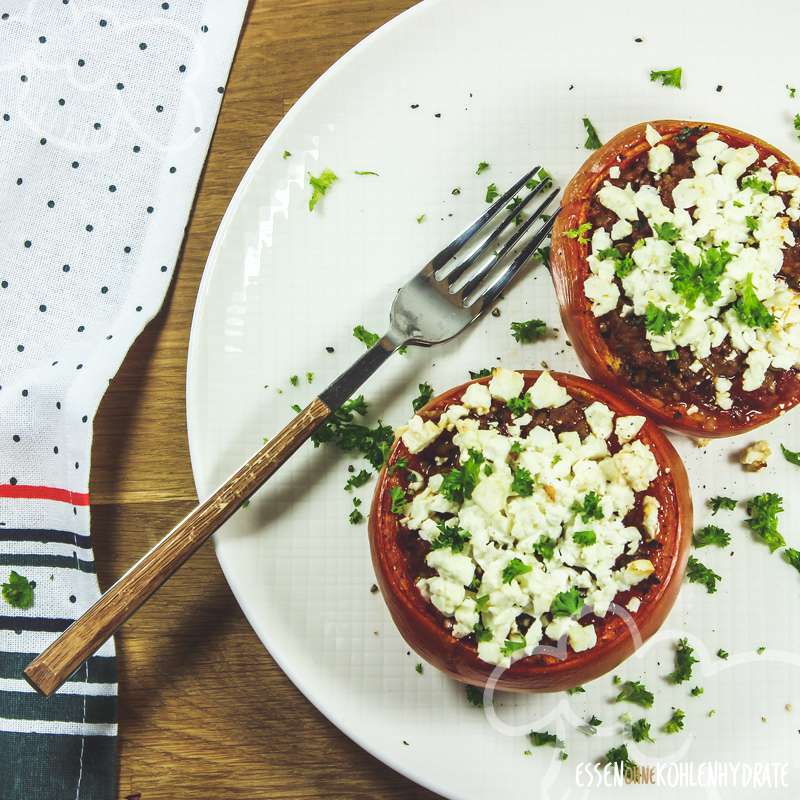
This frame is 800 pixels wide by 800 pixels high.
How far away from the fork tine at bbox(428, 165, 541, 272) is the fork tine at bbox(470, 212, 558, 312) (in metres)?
0.13

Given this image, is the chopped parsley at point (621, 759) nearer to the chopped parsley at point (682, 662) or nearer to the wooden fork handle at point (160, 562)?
the chopped parsley at point (682, 662)

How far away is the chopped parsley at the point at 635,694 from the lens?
212 centimetres

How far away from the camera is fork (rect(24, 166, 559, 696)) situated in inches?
77.2

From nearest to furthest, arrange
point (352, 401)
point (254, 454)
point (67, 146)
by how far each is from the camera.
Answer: point (254, 454) → point (352, 401) → point (67, 146)

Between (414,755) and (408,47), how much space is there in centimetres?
194

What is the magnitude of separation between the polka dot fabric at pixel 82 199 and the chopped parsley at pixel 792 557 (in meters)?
1.84

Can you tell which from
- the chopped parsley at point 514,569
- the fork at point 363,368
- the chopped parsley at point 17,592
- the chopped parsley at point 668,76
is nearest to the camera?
the chopped parsley at point 514,569

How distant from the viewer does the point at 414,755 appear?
83.4 inches

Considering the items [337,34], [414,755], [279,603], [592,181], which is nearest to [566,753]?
[414,755]

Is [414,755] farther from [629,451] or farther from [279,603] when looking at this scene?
[629,451]

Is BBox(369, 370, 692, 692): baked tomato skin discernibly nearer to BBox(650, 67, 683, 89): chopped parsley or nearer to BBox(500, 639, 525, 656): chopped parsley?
BBox(500, 639, 525, 656): chopped parsley

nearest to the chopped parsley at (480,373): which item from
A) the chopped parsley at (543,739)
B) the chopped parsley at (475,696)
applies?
the chopped parsley at (475,696)

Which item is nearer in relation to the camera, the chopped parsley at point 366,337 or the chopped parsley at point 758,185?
the chopped parsley at point 758,185

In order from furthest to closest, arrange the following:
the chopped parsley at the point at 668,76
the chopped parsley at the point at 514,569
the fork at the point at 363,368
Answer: the chopped parsley at the point at 668,76 → the fork at the point at 363,368 → the chopped parsley at the point at 514,569
